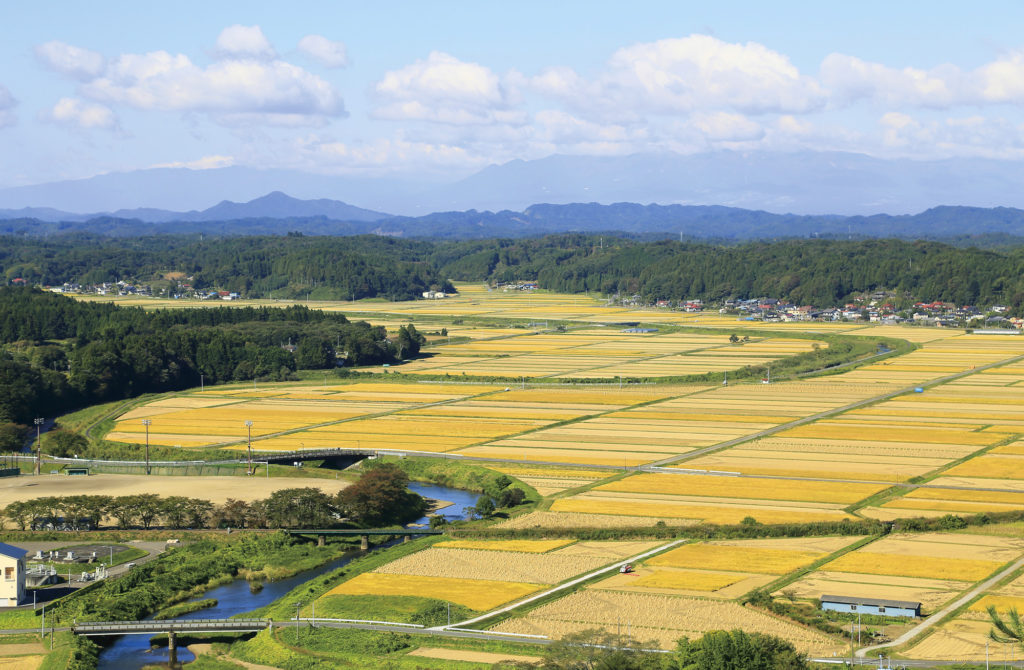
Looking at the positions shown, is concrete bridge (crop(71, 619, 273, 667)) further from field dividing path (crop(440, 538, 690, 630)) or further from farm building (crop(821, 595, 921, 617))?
farm building (crop(821, 595, 921, 617))

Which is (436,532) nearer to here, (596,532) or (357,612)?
(596,532)

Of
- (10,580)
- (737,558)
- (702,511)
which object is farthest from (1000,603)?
(10,580)

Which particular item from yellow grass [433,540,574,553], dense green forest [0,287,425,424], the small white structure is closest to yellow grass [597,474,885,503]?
yellow grass [433,540,574,553]

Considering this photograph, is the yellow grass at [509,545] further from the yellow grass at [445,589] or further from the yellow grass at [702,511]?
the yellow grass at [702,511]

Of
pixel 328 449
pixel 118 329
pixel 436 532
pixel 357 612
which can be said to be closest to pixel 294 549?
pixel 436 532

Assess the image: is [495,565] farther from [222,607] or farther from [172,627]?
[172,627]

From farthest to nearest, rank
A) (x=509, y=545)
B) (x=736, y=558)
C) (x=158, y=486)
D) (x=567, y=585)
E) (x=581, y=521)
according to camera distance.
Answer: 1. (x=158, y=486)
2. (x=581, y=521)
3. (x=509, y=545)
4. (x=736, y=558)
5. (x=567, y=585)
